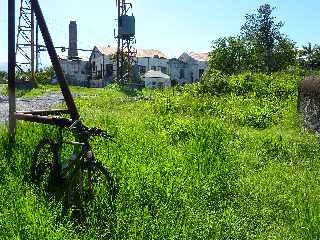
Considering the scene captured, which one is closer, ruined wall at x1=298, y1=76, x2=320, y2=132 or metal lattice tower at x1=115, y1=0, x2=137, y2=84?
ruined wall at x1=298, y1=76, x2=320, y2=132

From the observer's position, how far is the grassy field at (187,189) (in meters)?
4.99

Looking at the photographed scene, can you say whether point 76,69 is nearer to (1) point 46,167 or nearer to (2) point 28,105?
(2) point 28,105

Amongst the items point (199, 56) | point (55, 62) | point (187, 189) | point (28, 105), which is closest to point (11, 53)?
point (55, 62)

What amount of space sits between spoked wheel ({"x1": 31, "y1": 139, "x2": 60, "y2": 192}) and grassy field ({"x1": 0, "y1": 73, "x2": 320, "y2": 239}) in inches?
5.7

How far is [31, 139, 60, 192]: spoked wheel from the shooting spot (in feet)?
19.0

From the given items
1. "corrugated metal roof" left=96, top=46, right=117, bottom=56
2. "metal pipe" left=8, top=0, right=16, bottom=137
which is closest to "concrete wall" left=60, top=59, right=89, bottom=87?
"corrugated metal roof" left=96, top=46, right=117, bottom=56

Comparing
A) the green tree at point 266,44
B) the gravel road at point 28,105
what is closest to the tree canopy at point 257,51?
the green tree at point 266,44

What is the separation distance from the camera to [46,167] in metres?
6.05

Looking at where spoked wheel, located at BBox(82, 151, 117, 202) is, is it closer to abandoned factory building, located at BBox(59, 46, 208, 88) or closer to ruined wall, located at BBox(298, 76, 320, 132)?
ruined wall, located at BBox(298, 76, 320, 132)

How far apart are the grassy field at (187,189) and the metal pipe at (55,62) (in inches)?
45.1

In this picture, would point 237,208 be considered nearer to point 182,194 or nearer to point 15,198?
point 182,194

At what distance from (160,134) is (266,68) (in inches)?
2019

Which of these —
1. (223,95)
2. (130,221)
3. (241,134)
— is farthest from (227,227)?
(223,95)

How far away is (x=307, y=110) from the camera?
1249cm
